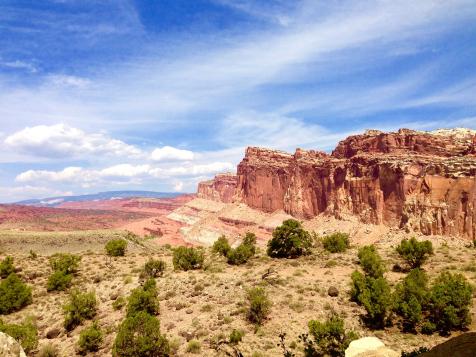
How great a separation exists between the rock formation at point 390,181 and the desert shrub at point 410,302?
44119mm

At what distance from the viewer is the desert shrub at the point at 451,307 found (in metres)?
19.7

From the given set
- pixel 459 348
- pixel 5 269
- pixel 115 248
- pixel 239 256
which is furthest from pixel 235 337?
pixel 115 248

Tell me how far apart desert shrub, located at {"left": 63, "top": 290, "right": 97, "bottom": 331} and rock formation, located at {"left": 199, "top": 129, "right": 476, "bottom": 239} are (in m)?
54.6

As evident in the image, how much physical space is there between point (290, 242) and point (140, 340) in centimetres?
2234

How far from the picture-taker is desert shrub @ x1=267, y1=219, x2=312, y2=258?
127 feet

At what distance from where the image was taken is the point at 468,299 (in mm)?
20062

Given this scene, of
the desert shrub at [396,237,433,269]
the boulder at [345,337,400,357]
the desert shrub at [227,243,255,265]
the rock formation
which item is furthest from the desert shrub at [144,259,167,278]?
the rock formation

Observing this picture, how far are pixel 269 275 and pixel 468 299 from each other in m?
15.0

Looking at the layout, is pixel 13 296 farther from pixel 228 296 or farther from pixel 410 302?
pixel 410 302

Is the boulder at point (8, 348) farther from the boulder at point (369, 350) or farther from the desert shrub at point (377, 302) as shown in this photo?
the desert shrub at point (377, 302)

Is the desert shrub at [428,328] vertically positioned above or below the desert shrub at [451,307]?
below

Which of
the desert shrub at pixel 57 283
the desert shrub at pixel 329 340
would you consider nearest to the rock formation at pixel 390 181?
the desert shrub at pixel 329 340

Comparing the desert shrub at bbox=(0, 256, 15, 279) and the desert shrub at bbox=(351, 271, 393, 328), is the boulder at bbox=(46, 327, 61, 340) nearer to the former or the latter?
the desert shrub at bbox=(0, 256, 15, 279)

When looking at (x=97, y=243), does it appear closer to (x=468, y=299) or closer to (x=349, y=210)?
(x=349, y=210)
